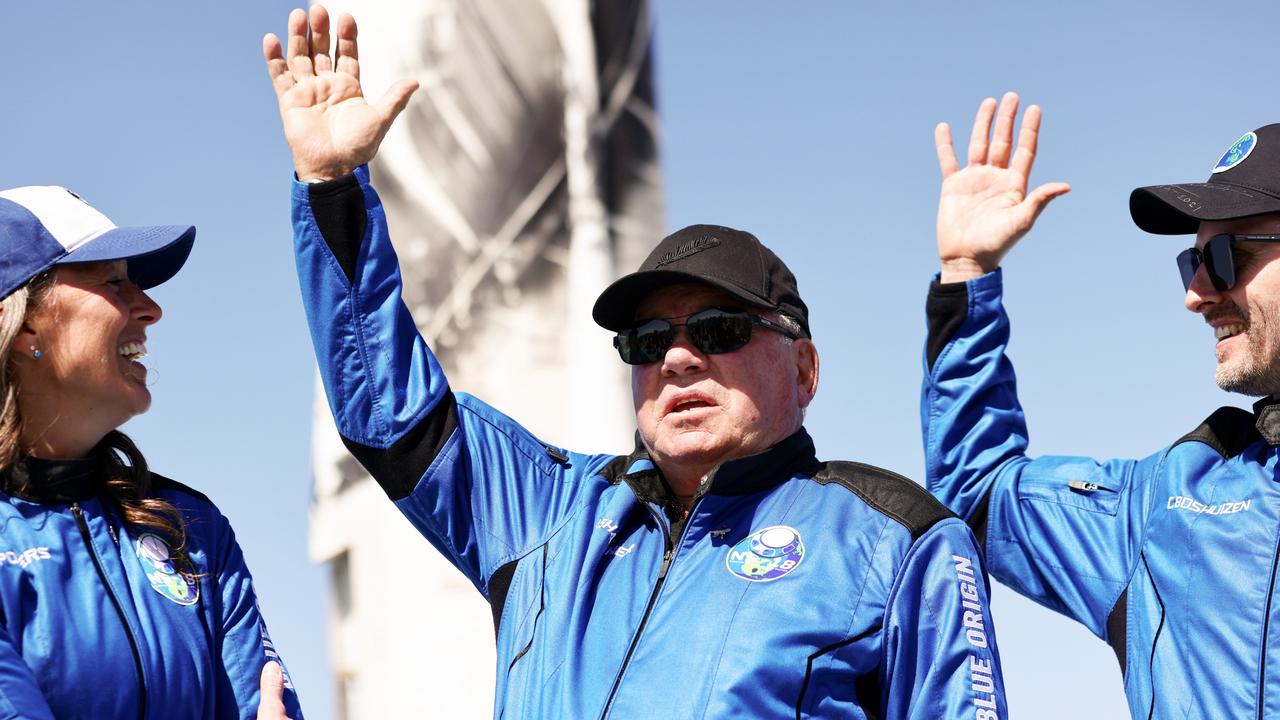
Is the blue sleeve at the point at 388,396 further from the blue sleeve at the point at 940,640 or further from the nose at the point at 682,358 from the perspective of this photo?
the blue sleeve at the point at 940,640

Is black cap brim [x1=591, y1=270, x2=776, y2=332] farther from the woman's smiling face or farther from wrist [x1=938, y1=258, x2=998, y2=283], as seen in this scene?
the woman's smiling face

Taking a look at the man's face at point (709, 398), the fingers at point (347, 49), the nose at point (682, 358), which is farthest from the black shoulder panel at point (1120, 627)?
the fingers at point (347, 49)

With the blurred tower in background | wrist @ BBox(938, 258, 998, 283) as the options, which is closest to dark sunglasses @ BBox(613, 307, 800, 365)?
wrist @ BBox(938, 258, 998, 283)

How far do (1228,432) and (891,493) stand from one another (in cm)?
119

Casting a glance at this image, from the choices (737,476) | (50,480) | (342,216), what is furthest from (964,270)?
(50,480)

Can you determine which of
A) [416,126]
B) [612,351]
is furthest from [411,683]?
[416,126]

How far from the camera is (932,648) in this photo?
398cm

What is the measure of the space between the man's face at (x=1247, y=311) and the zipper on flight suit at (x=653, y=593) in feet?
5.60

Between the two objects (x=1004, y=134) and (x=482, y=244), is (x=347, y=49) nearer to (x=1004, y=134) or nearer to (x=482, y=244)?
(x=1004, y=134)

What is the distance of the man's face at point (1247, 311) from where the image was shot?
4527mm

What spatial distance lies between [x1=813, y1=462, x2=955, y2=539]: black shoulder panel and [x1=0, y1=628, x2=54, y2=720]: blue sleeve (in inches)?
86.8

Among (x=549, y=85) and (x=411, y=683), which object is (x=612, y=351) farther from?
(x=411, y=683)

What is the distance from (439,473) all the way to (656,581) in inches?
30.4

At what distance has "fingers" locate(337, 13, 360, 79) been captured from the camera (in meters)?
5.04
